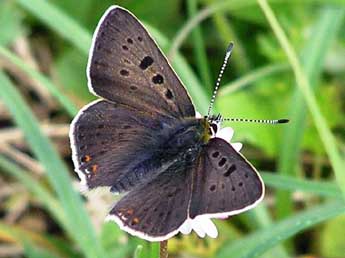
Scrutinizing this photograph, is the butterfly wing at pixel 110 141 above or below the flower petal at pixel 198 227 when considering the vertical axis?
above

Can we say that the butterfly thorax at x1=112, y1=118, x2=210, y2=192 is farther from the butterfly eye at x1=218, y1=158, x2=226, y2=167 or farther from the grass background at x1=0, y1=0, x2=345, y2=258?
the grass background at x1=0, y1=0, x2=345, y2=258

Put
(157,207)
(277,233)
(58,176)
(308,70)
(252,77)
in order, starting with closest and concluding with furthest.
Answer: (157,207) < (277,233) < (58,176) < (308,70) < (252,77)

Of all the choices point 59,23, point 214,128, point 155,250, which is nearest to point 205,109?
point 59,23

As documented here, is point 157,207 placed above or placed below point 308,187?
above

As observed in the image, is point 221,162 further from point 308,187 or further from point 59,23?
point 59,23

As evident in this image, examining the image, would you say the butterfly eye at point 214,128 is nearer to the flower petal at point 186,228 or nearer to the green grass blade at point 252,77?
the flower petal at point 186,228

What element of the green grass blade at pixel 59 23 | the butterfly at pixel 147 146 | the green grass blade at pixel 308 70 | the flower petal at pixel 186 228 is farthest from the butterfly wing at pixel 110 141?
the green grass blade at pixel 308 70

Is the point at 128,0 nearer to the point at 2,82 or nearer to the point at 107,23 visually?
the point at 2,82

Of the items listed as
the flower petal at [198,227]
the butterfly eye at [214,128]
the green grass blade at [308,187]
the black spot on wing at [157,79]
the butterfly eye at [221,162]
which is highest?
the black spot on wing at [157,79]
